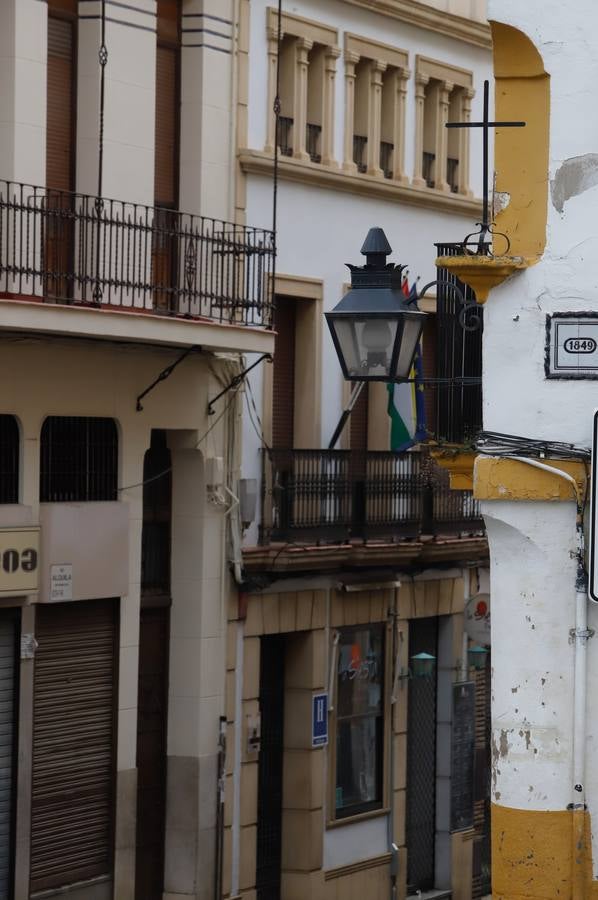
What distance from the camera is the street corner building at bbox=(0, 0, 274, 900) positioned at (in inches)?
768

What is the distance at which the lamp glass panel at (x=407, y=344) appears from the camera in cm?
1150

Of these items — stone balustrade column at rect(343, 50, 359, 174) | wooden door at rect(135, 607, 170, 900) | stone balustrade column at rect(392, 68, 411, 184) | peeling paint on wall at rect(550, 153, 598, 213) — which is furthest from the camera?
stone balustrade column at rect(392, 68, 411, 184)

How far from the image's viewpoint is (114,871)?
21094 millimetres

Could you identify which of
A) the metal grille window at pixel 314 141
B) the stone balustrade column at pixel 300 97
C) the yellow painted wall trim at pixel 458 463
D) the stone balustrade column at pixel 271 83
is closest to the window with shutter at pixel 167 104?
the stone balustrade column at pixel 271 83

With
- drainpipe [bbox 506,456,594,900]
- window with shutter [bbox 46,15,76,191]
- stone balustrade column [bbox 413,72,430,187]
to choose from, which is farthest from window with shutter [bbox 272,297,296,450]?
drainpipe [bbox 506,456,594,900]

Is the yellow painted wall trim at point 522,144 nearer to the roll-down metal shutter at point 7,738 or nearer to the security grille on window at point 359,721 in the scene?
the roll-down metal shutter at point 7,738

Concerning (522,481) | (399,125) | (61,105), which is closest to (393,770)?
(399,125)

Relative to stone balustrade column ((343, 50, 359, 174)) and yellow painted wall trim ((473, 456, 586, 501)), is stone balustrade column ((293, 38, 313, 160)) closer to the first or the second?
stone balustrade column ((343, 50, 359, 174))

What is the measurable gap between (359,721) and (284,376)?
13.8 feet

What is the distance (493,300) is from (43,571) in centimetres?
1051

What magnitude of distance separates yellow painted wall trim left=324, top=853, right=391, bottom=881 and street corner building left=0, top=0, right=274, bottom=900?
7.99 feet

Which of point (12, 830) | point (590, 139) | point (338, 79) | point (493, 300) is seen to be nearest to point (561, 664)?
point (493, 300)

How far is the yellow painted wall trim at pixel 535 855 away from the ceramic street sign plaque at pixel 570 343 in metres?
2.01

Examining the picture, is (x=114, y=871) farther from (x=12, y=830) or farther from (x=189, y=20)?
(x=189, y=20)
